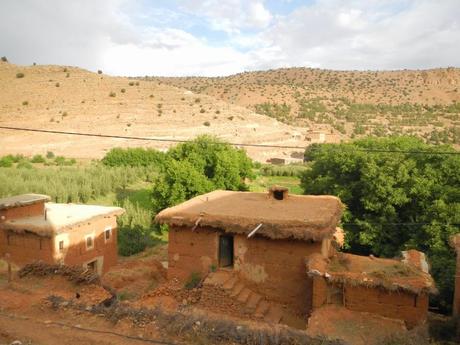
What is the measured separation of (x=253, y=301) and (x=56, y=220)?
965 centimetres

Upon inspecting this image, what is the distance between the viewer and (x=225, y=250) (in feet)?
41.3

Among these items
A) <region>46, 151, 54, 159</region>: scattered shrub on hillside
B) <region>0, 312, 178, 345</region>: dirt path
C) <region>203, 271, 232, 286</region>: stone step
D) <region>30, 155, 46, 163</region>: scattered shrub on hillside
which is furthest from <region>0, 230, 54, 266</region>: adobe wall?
<region>46, 151, 54, 159</region>: scattered shrub on hillside

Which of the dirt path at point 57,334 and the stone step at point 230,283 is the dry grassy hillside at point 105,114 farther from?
the dirt path at point 57,334

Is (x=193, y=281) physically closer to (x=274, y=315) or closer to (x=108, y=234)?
(x=274, y=315)

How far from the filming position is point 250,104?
84.8 metres

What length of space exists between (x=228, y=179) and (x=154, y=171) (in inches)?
593

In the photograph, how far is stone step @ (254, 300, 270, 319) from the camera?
36.7 feet

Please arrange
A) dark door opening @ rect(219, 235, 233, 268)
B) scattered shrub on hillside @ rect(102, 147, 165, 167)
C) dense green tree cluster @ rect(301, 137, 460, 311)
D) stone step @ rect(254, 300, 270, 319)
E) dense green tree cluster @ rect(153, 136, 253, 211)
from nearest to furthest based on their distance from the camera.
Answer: stone step @ rect(254, 300, 270, 319) < dark door opening @ rect(219, 235, 233, 268) < dense green tree cluster @ rect(301, 137, 460, 311) < dense green tree cluster @ rect(153, 136, 253, 211) < scattered shrub on hillside @ rect(102, 147, 165, 167)

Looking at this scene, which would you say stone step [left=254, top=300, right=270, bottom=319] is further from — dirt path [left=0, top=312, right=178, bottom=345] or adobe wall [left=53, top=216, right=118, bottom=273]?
adobe wall [left=53, top=216, right=118, bottom=273]

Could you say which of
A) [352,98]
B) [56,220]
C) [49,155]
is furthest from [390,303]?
[352,98]

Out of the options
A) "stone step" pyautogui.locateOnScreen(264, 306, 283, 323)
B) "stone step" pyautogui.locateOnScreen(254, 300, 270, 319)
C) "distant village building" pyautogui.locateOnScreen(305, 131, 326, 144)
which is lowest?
"stone step" pyautogui.locateOnScreen(264, 306, 283, 323)

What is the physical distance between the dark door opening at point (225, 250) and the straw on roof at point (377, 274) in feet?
8.03

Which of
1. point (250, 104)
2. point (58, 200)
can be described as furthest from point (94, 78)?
point (58, 200)

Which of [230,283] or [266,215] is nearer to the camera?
[230,283]
